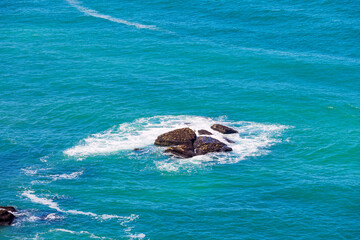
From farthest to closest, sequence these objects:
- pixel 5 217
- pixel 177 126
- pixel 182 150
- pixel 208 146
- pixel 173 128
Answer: pixel 177 126 → pixel 173 128 → pixel 208 146 → pixel 182 150 → pixel 5 217

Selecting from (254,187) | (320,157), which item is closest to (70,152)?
(254,187)

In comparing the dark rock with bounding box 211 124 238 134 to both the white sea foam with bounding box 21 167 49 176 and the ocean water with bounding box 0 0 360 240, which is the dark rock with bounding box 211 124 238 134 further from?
the white sea foam with bounding box 21 167 49 176

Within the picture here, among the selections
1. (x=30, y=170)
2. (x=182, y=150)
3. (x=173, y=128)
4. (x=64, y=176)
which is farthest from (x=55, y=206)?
(x=173, y=128)

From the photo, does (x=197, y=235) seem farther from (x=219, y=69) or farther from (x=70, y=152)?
(x=219, y=69)

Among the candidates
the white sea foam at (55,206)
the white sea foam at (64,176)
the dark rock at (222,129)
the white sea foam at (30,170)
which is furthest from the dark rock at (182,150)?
the white sea foam at (30,170)

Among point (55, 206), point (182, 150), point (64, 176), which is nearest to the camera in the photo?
point (55, 206)

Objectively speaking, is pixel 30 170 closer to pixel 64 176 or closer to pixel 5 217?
pixel 64 176
